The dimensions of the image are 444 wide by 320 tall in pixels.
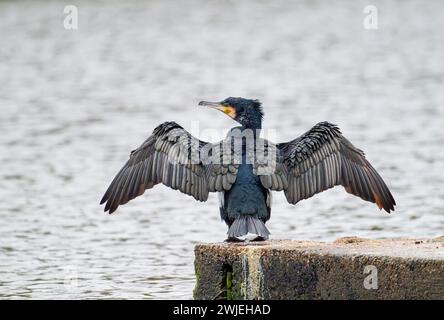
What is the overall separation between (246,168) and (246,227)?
40cm

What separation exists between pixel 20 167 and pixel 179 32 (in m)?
14.9

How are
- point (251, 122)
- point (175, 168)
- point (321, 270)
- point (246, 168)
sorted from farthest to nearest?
1. point (175, 168)
2. point (251, 122)
3. point (246, 168)
4. point (321, 270)

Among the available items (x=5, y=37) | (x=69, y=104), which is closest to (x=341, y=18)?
(x=5, y=37)

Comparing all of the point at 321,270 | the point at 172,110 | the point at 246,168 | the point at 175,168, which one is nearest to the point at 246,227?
the point at 246,168

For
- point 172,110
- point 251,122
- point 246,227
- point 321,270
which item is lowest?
point 321,270

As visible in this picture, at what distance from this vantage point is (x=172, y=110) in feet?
65.0

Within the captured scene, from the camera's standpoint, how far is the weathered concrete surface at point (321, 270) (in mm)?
7707

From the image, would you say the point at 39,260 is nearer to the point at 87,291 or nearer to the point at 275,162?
the point at 87,291

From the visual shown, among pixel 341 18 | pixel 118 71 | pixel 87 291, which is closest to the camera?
pixel 87 291

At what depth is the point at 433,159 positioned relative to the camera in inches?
599

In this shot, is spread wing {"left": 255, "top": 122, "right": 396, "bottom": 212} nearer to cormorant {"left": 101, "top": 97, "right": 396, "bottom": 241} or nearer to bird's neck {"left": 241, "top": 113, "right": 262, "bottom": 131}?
cormorant {"left": 101, "top": 97, "right": 396, "bottom": 241}

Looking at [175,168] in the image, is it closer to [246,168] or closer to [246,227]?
[246,168]

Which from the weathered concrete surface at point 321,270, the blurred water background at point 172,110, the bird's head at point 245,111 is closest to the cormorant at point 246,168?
the bird's head at point 245,111

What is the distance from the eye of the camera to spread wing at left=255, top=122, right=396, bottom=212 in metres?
8.82
